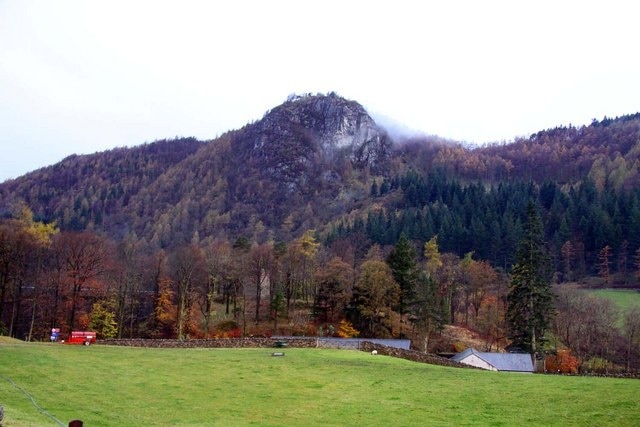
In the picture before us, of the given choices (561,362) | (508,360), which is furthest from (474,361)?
(561,362)

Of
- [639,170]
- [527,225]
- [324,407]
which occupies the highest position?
[639,170]

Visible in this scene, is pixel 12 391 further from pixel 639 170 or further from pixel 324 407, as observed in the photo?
pixel 639 170

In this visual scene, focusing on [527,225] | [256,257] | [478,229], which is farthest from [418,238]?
[527,225]

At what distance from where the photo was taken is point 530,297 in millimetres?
62969

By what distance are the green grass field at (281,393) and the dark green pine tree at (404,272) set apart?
34.1 meters

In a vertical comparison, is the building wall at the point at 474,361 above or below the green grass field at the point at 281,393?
below

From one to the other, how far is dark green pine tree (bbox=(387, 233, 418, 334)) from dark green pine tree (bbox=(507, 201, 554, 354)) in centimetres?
1558

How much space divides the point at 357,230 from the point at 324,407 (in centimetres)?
11031

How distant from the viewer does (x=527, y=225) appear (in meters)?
66.5

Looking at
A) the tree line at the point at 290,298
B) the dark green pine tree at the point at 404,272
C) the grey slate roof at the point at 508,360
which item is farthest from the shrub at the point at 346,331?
the grey slate roof at the point at 508,360

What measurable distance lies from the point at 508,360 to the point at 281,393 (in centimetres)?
3368

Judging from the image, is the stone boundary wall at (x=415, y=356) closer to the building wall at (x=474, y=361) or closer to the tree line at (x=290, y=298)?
the building wall at (x=474, y=361)

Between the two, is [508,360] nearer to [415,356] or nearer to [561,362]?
[415,356]

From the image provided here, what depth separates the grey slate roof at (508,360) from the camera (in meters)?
56.8
